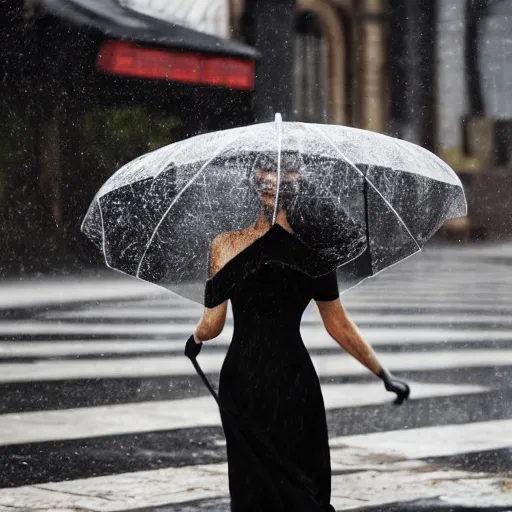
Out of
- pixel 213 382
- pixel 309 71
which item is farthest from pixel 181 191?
pixel 309 71

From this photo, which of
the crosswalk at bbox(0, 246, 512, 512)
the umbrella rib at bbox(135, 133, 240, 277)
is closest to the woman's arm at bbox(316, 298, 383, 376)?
the umbrella rib at bbox(135, 133, 240, 277)

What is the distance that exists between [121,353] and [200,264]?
1.83 metres

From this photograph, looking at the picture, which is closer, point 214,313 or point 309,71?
point 214,313

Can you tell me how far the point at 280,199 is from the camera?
462cm

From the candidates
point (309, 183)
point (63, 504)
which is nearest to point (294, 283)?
point (309, 183)

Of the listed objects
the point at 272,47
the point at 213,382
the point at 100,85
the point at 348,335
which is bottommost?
the point at 213,382

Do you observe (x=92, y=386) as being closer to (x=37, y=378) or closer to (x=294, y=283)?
(x=37, y=378)

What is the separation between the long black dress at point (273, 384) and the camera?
457 centimetres

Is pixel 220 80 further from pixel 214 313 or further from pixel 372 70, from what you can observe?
pixel 214 313

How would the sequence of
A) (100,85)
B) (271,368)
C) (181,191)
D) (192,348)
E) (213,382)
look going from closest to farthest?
(271,368) → (181,191) → (192,348) → (213,382) → (100,85)

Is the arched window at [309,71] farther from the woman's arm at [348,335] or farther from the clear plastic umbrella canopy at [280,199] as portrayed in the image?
the woman's arm at [348,335]

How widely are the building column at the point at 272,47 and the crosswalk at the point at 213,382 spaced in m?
0.93

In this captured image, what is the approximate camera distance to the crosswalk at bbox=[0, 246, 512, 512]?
6.25m

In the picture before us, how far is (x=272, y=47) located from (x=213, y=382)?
152cm
